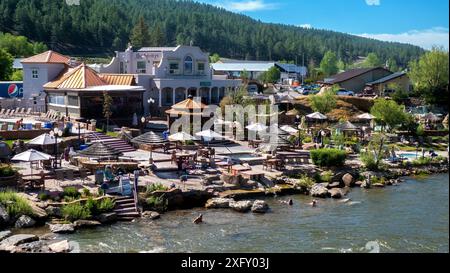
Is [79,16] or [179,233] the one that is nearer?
[179,233]

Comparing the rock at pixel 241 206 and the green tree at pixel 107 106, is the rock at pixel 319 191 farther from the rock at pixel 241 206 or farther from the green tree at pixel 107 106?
the green tree at pixel 107 106

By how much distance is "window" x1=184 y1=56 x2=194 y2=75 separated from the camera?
5031 centimetres

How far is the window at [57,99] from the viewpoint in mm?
40688

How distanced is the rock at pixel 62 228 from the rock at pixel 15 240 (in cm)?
→ 136

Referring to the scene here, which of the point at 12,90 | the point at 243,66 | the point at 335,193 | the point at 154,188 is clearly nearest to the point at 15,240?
the point at 154,188

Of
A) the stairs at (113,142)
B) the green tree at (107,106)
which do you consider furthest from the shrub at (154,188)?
the green tree at (107,106)

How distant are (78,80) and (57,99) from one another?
258 cm

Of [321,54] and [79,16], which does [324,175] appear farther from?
[321,54]

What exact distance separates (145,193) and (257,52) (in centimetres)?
13662

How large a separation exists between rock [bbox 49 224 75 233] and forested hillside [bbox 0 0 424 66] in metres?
102

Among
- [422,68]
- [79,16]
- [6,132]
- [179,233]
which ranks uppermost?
[79,16]

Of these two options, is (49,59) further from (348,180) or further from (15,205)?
(348,180)

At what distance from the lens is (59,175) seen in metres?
24.0

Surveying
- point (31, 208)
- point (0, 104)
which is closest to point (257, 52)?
point (0, 104)
